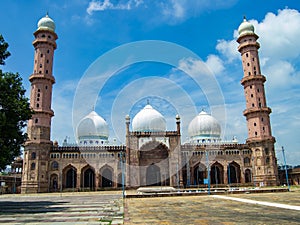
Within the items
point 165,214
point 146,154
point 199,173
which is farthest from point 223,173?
point 165,214

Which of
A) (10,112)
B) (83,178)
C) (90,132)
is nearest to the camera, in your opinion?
(10,112)

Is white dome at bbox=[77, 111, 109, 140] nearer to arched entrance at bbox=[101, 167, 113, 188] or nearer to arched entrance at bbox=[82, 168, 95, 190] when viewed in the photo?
arched entrance at bbox=[82, 168, 95, 190]

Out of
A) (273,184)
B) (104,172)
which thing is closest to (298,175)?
(273,184)

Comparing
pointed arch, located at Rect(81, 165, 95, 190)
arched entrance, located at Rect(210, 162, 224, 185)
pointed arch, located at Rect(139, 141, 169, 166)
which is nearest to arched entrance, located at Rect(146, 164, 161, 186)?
pointed arch, located at Rect(139, 141, 169, 166)

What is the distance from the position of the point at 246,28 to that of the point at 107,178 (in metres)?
34.6

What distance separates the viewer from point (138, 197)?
2353 centimetres

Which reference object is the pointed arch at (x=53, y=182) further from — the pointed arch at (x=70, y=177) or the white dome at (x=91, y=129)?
the white dome at (x=91, y=129)

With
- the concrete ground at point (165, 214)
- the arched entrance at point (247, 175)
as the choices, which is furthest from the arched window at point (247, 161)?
the concrete ground at point (165, 214)

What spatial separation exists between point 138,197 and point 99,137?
1154 inches

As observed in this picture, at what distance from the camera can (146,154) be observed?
149 ft

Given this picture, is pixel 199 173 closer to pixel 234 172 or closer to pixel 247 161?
pixel 234 172

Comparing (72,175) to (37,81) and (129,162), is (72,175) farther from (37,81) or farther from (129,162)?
(37,81)

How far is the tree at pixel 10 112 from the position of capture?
16266mm

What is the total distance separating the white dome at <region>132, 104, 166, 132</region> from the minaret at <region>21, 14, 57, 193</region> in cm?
1456
